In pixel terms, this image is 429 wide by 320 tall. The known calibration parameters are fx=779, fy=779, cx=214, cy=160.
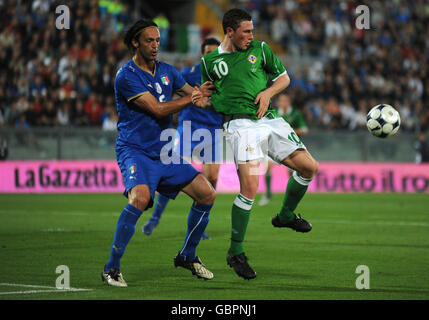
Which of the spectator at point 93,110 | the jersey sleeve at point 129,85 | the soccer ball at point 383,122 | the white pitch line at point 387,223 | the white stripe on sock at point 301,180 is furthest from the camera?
the spectator at point 93,110

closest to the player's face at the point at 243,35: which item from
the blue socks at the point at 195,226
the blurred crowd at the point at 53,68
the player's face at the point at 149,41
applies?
the player's face at the point at 149,41

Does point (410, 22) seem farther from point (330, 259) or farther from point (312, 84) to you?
point (330, 259)

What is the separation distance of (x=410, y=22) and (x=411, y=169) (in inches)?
378

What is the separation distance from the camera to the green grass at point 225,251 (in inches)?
258

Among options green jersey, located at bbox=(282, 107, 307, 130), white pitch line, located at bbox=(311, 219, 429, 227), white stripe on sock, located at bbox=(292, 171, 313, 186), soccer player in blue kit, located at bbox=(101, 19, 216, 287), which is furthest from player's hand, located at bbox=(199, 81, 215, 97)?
green jersey, located at bbox=(282, 107, 307, 130)

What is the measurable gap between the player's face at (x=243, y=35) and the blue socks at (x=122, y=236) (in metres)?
1.92

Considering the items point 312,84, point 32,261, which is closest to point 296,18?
point 312,84

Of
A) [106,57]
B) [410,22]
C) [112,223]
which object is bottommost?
[112,223]

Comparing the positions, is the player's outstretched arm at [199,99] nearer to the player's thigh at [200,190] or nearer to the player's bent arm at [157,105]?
the player's bent arm at [157,105]

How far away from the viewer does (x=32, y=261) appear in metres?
8.19

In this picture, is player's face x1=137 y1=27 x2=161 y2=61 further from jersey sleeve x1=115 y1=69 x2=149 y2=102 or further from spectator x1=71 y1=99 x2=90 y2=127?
spectator x1=71 y1=99 x2=90 y2=127

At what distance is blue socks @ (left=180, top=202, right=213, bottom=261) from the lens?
24.2ft
